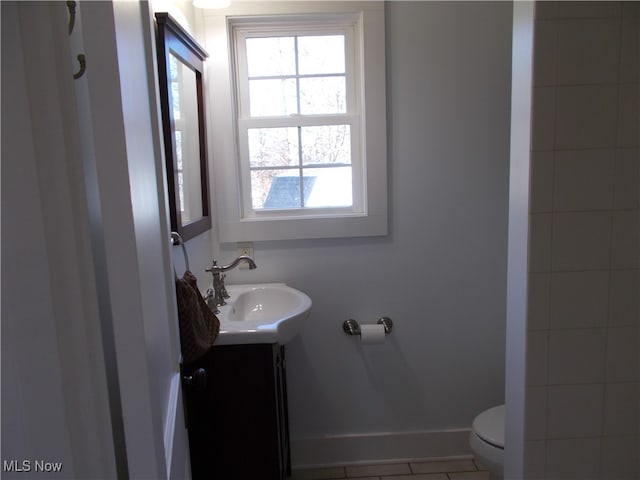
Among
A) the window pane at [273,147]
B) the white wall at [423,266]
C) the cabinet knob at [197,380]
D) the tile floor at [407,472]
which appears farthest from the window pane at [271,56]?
the tile floor at [407,472]

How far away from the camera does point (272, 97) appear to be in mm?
2184

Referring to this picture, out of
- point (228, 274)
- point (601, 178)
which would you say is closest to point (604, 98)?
point (601, 178)

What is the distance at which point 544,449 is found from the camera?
1172 mm

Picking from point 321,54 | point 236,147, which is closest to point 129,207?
point 236,147

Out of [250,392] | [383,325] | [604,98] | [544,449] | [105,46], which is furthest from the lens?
[383,325]

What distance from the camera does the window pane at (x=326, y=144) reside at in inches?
87.0

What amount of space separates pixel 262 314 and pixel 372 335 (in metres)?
0.54

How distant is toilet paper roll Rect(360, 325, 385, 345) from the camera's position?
214cm

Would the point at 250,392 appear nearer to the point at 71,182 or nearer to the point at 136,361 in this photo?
the point at 136,361

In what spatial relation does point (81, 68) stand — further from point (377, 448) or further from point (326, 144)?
point (377, 448)

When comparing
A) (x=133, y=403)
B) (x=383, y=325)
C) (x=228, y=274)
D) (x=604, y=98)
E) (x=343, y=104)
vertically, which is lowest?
(x=383, y=325)

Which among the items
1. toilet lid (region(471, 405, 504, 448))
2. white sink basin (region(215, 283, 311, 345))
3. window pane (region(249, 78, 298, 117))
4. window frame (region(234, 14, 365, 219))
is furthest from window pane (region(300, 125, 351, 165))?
toilet lid (region(471, 405, 504, 448))

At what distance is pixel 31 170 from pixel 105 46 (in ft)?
0.70

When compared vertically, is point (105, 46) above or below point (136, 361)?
above
